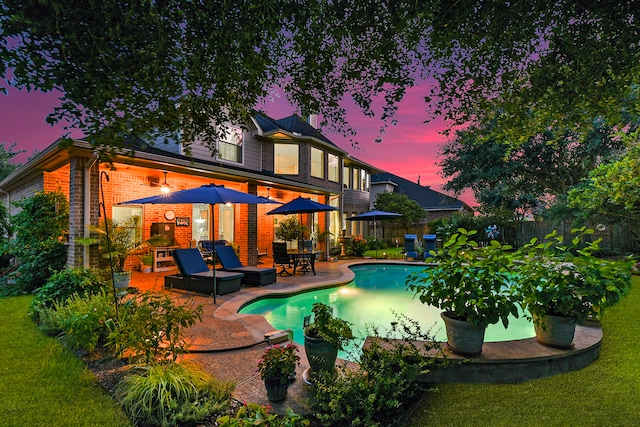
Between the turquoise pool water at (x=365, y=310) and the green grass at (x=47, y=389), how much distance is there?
3.26 m

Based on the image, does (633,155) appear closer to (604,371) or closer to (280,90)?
(604,371)

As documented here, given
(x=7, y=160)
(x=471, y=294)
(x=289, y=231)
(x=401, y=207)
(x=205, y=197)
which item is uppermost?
(x=7, y=160)

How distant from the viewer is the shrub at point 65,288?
5504mm

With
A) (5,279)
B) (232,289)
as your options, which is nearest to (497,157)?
(232,289)

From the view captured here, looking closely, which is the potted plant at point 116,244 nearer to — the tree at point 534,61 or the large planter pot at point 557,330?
the tree at point 534,61

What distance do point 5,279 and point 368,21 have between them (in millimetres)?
10387

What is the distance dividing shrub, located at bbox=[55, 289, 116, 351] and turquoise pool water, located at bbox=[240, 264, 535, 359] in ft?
9.57

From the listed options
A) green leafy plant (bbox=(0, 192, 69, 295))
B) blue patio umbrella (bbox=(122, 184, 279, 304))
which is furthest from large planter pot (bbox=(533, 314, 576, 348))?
green leafy plant (bbox=(0, 192, 69, 295))

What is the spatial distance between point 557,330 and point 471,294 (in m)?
1.29

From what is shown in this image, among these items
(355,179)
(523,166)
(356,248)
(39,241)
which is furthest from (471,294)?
(523,166)

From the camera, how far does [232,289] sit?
25.5ft

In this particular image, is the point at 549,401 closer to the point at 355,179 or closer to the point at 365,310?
the point at 365,310

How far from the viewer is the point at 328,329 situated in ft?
11.1

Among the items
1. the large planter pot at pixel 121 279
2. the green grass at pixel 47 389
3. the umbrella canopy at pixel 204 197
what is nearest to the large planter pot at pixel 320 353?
the green grass at pixel 47 389
